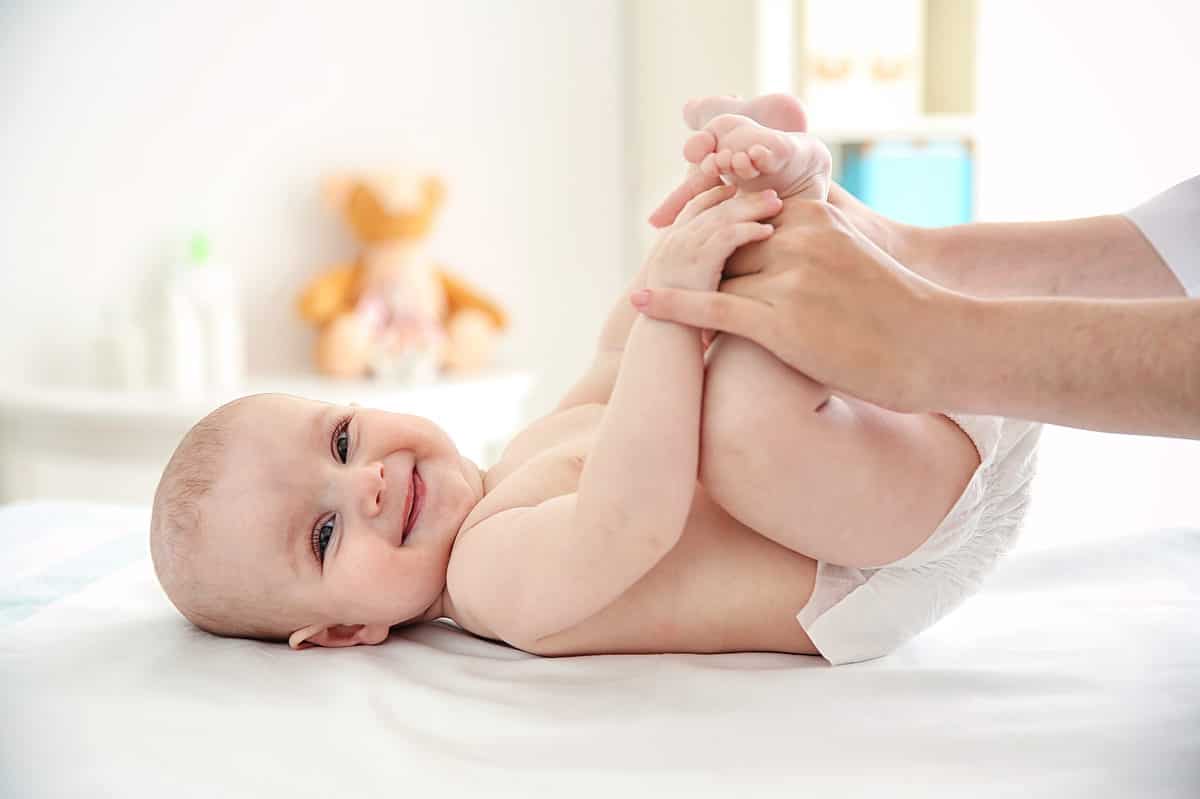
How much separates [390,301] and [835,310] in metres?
2.09

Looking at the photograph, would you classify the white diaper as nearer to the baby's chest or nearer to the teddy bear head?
the baby's chest

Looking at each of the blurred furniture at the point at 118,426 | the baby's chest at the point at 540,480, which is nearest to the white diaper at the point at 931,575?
the baby's chest at the point at 540,480

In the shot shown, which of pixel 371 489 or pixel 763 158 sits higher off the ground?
pixel 763 158

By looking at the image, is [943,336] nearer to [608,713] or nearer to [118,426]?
[608,713]

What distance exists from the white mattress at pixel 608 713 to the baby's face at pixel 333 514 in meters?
0.06

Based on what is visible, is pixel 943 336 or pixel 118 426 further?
pixel 118 426

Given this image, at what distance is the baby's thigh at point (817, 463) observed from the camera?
1.00 meters

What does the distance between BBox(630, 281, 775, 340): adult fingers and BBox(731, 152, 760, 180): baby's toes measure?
11 cm

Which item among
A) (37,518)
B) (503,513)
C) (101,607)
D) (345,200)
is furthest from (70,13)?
(503,513)

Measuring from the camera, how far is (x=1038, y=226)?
1.25 m

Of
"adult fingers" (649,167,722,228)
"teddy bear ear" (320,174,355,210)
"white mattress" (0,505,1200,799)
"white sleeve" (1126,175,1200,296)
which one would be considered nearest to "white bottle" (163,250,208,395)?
"teddy bear ear" (320,174,355,210)

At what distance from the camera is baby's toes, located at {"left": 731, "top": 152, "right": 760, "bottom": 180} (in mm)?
1007

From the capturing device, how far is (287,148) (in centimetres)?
296

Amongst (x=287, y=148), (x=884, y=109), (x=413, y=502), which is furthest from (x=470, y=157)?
(x=413, y=502)
